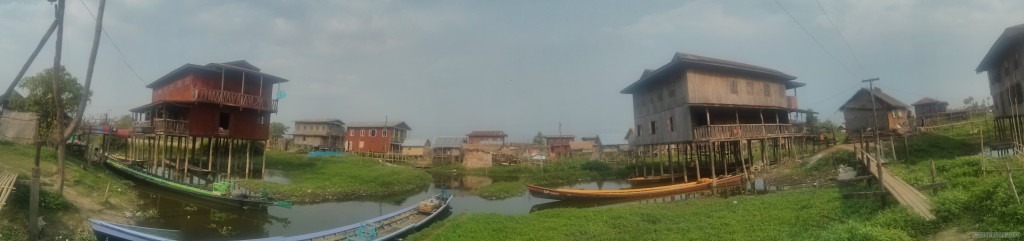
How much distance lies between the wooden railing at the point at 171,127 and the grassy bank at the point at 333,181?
5214 mm

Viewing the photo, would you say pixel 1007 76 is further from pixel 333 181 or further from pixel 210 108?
pixel 210 108

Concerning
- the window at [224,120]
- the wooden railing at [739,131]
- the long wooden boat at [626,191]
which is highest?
the window at [224,120]

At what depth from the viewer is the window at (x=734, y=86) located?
26.6 metres

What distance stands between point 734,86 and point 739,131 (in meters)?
3.04

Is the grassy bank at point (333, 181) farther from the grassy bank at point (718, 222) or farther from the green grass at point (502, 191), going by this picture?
the grassy bank at point (718, 222)

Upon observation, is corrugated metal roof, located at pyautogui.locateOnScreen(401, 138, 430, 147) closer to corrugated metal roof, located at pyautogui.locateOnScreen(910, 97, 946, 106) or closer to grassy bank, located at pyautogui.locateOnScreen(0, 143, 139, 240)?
grassy bank, located at pyautogui.locateOnScreen(0, 143, 139, 240)

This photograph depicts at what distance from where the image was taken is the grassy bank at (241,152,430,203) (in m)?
23.9

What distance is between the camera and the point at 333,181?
27.2 metres

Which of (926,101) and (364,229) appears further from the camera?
(926,101)

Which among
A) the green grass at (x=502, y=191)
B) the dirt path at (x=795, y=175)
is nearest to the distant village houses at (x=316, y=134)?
the green grass at (x=502, y=191)

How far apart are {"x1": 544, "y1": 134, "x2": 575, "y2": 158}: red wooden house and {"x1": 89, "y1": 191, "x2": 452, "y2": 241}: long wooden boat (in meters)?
40.7

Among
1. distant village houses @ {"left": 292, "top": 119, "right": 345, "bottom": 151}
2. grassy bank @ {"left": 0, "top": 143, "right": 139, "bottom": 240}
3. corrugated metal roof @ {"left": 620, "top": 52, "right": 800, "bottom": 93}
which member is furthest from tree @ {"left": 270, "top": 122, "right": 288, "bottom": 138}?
corrugated metal roof @ {"left": 620, "top": 52, "right": 800, "bottom": 93}

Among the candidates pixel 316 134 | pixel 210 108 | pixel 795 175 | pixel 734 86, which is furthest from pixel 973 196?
pixel 316 134

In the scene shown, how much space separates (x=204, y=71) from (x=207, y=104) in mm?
2044
